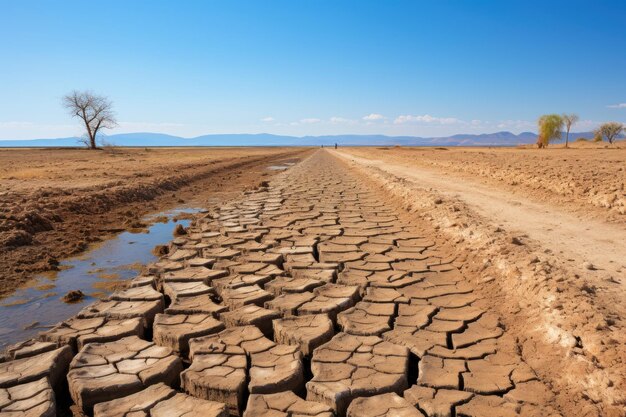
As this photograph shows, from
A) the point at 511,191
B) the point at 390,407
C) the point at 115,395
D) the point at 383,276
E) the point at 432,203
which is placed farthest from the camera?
the point at 511,191

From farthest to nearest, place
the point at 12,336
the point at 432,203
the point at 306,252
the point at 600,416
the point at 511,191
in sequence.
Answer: the point at 511,191, the point at 432,203, the point at 306,252, the point at 12,336, the point at 600,416

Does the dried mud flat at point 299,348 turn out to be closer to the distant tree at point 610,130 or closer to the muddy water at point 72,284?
the muddy water at point 72,284

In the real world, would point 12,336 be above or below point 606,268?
below

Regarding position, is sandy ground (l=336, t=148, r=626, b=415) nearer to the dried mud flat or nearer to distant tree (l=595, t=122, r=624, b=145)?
the dried mud flat

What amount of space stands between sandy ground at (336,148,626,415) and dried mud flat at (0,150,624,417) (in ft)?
0.12

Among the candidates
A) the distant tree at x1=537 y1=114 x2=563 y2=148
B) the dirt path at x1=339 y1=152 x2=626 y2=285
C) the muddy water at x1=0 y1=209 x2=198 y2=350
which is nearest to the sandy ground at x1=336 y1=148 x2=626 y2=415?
the dirt path at x1=339 y1=152 x2=626 y2=285

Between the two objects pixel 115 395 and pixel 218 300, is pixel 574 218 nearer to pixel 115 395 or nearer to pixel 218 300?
pixel 218 300

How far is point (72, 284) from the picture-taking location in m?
3.84

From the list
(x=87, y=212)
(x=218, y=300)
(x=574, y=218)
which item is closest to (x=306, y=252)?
(x=218, y=300)

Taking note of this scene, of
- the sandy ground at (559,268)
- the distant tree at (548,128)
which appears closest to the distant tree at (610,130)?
the distant tree at (548,128)

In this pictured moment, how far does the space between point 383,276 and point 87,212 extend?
574 centimetres

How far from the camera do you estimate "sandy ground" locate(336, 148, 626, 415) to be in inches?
80.4

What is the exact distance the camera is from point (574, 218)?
5.61 m

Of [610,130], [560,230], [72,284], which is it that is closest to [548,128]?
[610,130]
